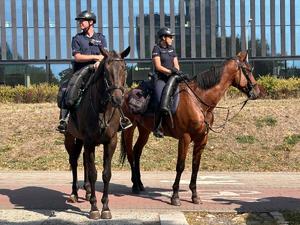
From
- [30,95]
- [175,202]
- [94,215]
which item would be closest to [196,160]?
[175,202]

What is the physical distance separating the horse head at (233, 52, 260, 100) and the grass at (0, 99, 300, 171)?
532 cm

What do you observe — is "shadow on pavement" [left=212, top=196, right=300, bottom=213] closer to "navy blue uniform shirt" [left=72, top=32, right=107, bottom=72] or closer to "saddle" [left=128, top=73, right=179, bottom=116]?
"saddle" [left=128, top=73, right=179, bottom=116]

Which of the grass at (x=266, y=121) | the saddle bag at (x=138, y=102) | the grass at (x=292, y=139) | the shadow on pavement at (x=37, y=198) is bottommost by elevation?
the shadow on pavement at (x=37, y=198)

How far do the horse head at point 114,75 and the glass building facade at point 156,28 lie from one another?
136ft

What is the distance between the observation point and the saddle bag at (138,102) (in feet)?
34.3

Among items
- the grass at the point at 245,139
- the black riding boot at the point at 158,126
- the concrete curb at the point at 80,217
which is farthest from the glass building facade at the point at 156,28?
the concrete curb at the point at 80,217

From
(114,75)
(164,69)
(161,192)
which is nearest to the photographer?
(114,75)

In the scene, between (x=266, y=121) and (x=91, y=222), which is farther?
(x=266, y=121)

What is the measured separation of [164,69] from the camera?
10039mm

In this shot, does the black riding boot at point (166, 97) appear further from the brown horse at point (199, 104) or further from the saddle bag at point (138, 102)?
the saddle bag at point (138, 102)

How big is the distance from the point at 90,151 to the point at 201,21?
143ft

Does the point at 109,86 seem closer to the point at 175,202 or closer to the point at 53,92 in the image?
the point at 175,202

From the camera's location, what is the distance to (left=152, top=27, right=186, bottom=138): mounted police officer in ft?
32.5

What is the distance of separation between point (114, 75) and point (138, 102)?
2.94 meters
